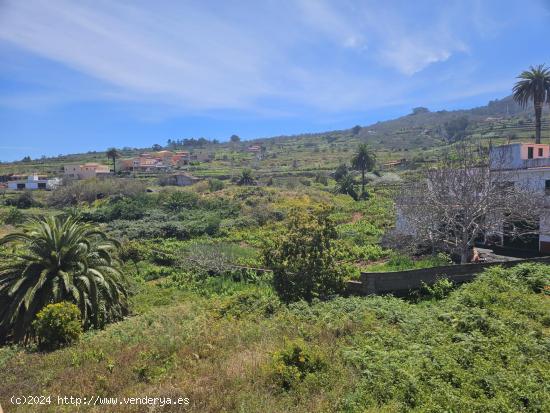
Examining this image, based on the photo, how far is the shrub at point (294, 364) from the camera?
6.96 metres

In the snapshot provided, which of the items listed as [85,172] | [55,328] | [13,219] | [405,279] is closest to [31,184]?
[85,172]

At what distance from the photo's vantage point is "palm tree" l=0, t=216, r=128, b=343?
41.8ft


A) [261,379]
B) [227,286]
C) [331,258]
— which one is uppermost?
[331,258]

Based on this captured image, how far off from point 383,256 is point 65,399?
2150 cm

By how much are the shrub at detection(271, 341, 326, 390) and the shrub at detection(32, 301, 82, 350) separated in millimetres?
6759

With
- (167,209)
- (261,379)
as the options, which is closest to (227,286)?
(261,379)

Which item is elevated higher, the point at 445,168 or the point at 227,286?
the point at 445,168

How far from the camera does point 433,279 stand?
591 inches

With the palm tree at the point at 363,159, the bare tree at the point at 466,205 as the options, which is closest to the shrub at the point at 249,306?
the bare tree at the point at 466,205

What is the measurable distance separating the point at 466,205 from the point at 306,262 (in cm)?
835

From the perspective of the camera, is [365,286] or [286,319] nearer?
[286,319]

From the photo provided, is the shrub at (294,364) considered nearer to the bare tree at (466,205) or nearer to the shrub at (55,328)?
the shrub at (55,328)

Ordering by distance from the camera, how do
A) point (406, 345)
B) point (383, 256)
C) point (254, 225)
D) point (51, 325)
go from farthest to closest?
point (254, 225), point (383, 256), point (51, 325), point (406, 345)

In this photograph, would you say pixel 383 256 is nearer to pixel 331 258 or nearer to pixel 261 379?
pixel 331 258
